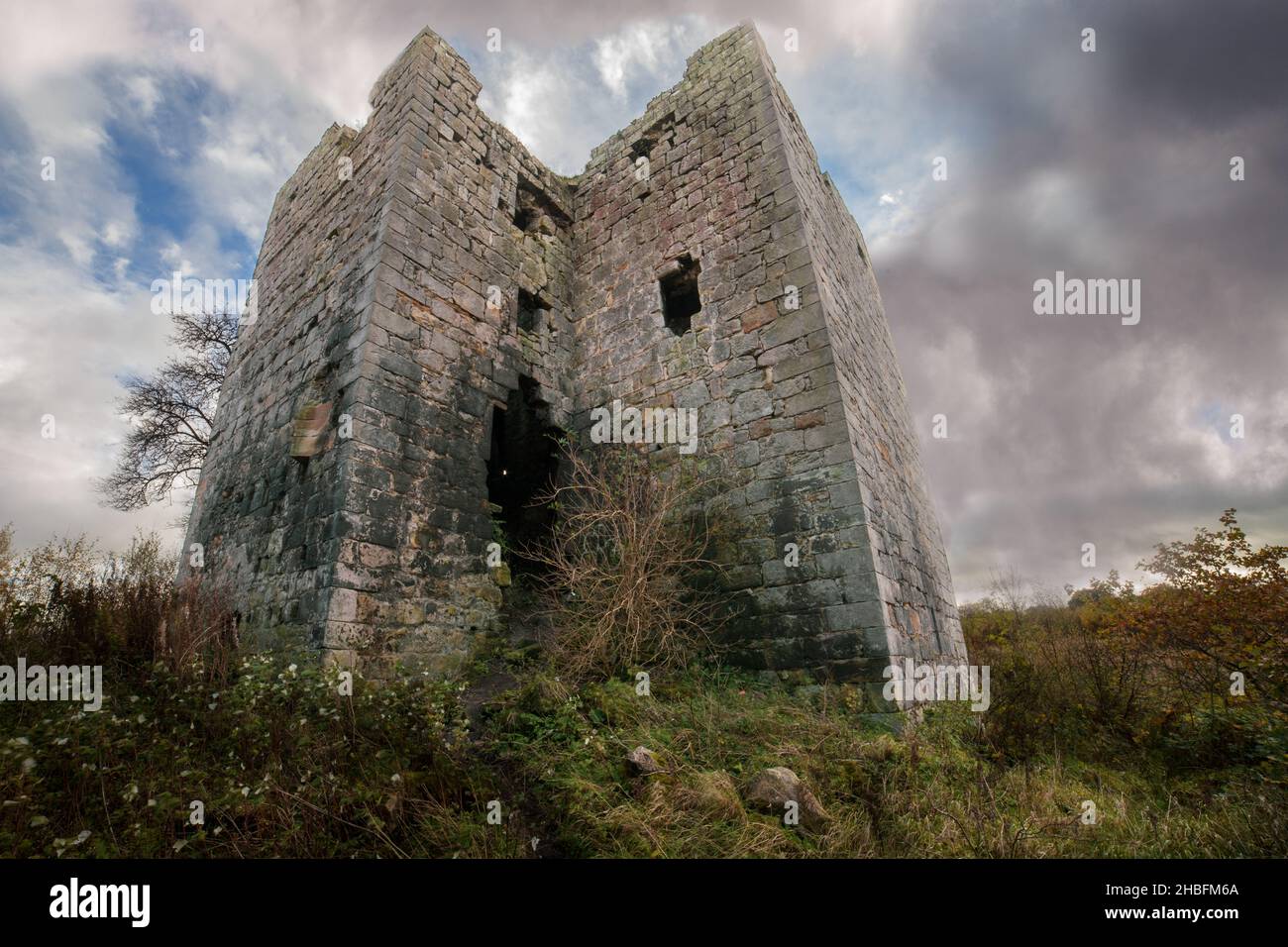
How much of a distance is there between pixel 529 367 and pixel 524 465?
51.2 inches

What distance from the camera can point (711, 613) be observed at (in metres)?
5.68

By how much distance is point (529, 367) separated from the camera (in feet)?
24.5

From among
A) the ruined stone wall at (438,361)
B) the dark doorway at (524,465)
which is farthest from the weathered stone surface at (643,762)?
the dark doorway at (524,465)

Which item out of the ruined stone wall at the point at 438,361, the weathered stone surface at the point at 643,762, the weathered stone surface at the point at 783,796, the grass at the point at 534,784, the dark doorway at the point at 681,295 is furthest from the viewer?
the dark doorway at the point at 681,295

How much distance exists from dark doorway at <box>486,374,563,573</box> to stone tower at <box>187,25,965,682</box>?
42mm

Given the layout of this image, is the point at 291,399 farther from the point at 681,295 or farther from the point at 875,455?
the point at 875,455

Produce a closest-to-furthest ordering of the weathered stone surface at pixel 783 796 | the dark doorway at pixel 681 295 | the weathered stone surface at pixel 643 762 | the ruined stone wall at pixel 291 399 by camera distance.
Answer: the weathered stone surface at pixel 783 796 < the weathered stone surface at pixel 643 762 < the ruined stone wall at pixel 291 399 < the dark doorway at pixel 681 295

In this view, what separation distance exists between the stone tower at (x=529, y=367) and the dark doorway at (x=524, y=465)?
0.04 metres

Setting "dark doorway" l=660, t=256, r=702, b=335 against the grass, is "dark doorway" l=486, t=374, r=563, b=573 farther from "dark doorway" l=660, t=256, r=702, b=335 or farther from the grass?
the grass

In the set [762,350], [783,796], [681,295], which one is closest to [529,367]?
[681,295]

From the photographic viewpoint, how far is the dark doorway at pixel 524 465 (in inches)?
292

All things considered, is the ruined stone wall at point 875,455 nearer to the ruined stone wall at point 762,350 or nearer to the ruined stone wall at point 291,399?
the ruined stone wall at point 762,350

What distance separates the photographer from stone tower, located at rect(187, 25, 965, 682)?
17.4ft
